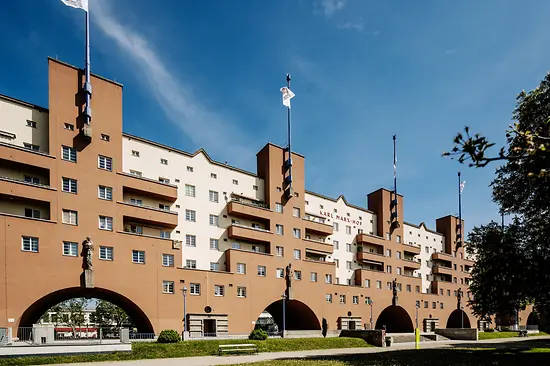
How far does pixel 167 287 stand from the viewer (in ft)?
142

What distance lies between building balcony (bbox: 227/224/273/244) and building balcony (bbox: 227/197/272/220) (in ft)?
5.22

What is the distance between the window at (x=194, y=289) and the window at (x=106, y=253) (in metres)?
9.13

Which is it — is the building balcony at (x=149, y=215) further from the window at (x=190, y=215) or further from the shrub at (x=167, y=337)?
the shrub at (x=167, y=337)

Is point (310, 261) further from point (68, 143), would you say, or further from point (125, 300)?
point (68, 143)

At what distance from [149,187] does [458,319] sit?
71910mm

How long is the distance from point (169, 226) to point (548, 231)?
35.0m

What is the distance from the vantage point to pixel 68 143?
1551 inches

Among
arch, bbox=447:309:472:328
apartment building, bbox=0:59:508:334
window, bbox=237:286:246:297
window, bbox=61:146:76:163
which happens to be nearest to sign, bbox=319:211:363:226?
apartment building, bbox=0:59:508:334

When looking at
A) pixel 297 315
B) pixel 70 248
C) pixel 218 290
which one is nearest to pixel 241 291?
pixel 218 290

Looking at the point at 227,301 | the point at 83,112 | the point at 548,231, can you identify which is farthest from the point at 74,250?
the point at 548,231

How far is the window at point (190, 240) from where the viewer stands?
47.8 m

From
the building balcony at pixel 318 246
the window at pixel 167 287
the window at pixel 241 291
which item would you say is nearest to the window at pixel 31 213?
the window at pixel 167 287

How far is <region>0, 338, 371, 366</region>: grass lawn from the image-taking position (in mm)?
28377

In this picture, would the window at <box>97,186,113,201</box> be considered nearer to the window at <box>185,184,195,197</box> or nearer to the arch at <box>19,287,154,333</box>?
the arch at <box>19,287,154,333</box>
